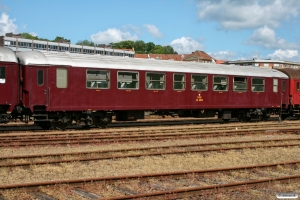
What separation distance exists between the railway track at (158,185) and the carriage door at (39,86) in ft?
32.6

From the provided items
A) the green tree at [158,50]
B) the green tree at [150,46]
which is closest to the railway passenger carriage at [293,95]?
the green tree at [158,50]

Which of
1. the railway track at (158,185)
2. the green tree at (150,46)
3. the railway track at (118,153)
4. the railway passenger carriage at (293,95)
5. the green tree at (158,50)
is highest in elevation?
the green tree at (150,46)

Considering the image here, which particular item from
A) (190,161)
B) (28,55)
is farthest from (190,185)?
(28,55)

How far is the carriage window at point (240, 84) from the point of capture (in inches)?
955

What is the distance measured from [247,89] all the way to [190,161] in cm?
1450

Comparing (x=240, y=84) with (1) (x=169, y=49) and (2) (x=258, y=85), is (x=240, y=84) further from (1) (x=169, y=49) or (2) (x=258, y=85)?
(1) (x=169, y=49)

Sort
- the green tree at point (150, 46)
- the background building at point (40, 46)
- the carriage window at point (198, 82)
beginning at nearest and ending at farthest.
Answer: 1. the carriage window at point (198, 82)
2. the background building at point (40, 46)
3. the green tree at point (150, 46)

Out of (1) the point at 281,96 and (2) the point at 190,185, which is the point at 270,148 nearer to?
(2) the point at 190,185

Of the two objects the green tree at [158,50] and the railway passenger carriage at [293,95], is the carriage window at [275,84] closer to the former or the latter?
the railway passenger carriage at [293,95]

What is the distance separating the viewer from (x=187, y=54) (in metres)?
130

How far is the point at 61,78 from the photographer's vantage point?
18.1 meters

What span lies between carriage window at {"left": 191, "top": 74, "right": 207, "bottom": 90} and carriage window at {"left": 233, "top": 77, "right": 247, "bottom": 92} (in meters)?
2.41

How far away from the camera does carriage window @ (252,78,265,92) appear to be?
25281 millimetres

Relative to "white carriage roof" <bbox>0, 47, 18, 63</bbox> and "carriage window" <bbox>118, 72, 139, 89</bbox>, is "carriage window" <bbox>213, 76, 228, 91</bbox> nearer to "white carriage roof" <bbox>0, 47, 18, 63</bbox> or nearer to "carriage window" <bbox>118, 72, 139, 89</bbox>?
"carriage window" <bbox>118, 72, 139, 89</bbox>
